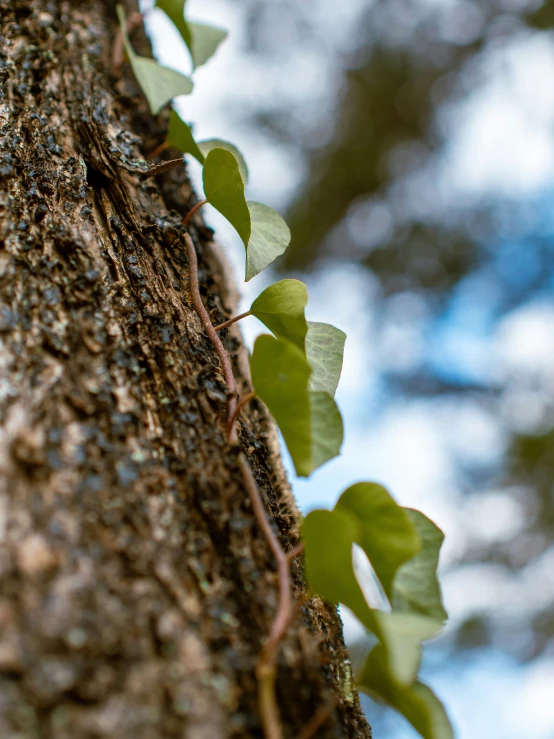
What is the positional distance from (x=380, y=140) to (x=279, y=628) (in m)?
2.68

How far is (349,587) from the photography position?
0.29 m

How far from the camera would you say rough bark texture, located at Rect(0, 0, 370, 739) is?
0.24m

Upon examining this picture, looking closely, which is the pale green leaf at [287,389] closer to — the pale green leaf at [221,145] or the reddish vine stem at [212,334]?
the reddish vine stem at [212,334]

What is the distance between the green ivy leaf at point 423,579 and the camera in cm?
34

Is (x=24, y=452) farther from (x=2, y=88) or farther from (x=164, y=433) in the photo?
(x=2, y=88)

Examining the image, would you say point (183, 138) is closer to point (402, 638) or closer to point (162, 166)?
point (162, 166)

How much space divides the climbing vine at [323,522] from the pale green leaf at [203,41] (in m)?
0.31

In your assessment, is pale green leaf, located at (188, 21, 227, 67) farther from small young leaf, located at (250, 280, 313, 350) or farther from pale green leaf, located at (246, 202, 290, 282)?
small young leaf, located at (250, 280, 313, 350)

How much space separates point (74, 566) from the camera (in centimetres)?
26

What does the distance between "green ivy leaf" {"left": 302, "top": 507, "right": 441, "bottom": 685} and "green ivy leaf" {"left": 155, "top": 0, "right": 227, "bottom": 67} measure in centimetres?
61

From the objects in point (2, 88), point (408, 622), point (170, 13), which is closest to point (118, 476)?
point (408, 622)

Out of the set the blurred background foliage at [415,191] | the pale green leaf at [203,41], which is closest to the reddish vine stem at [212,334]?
the pale green leaf at [203,41]

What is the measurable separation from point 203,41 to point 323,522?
0.65 metres

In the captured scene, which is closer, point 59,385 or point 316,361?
point 59,385
